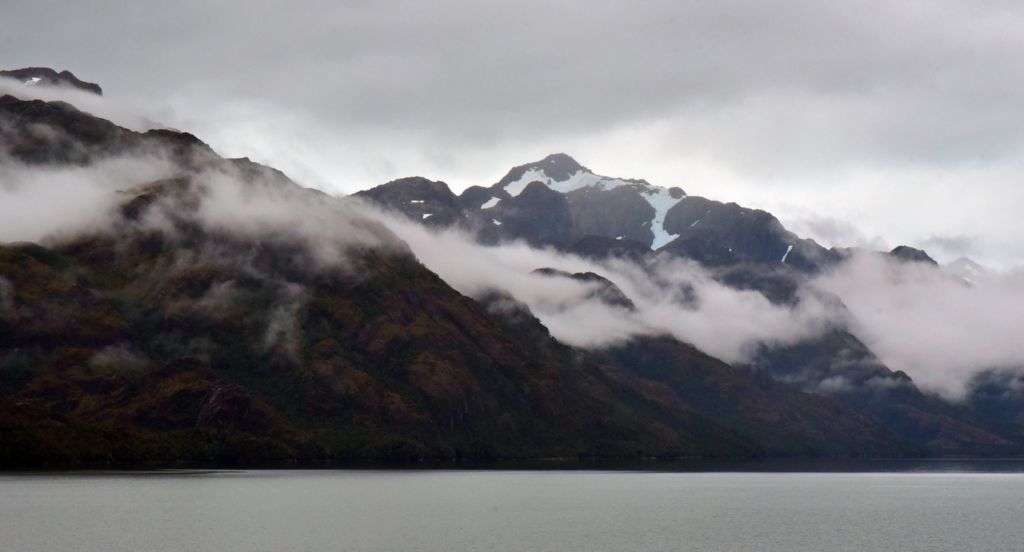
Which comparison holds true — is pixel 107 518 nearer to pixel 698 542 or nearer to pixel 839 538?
pixel 698 542

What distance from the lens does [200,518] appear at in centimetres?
19275

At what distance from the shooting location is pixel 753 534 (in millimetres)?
178250

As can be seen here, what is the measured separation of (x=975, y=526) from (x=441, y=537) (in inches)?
3676

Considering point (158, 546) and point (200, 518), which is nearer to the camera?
point (158, 546)

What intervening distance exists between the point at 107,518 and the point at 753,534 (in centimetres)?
10612

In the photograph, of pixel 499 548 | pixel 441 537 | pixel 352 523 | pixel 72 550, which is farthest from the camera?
pixel 352 523

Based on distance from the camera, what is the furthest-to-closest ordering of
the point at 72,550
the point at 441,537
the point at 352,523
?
the point at 352,523 < the point at 441,537 < the point at 72,550

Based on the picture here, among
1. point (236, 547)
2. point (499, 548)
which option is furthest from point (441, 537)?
point (236, 547)

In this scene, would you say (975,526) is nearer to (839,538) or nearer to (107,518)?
(839,538)

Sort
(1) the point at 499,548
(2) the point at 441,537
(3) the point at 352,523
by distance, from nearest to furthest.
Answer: (1) the point at 499,548, (2) the point at 441,537, (3) the point at 352,523

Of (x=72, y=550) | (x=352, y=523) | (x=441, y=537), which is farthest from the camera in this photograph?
(x=352, y=523)

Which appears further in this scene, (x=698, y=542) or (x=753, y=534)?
(x=753, y=534)

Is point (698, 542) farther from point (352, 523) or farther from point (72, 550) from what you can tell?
point (72, 550)

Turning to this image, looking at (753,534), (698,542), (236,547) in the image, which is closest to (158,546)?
(236,547)
